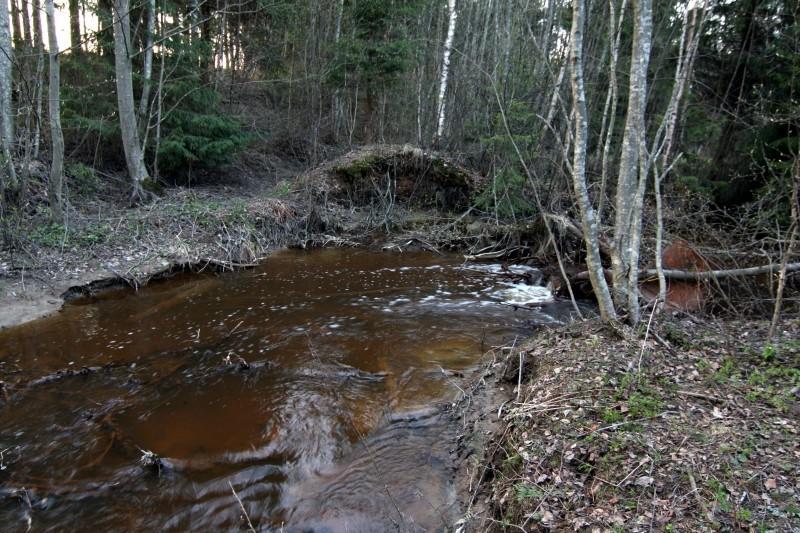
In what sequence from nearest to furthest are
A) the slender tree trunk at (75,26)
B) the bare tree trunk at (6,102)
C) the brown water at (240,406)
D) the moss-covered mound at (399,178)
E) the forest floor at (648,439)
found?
the forest floor at (648,439) → the brown water at (240,406) → the bare tree trunk at (6,102) → the slender tree trunk at (75,26) → the moss-covered mound at (399,178)

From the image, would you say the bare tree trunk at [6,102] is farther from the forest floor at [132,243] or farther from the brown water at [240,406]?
the brown water at [240,406]

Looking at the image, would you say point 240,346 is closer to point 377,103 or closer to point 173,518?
point 173,518

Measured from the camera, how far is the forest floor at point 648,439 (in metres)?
2.68

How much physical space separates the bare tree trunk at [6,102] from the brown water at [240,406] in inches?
114

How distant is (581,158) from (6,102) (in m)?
10.2

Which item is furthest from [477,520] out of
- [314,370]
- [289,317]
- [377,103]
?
[377,103]

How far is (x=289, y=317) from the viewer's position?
7070 mm

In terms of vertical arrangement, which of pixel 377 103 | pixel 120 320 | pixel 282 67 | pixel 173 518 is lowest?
pixel 173 518

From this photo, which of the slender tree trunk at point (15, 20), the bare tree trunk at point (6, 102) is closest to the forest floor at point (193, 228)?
the bare tree trunk at point (6, 102)

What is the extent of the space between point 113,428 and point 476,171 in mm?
11621

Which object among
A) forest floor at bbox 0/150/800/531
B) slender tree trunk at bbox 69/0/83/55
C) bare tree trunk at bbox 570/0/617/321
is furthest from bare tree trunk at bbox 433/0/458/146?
forest floor at bbox 0/150/800/531

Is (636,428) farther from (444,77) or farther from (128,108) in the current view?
(444,77)

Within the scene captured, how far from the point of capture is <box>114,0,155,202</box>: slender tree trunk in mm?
9905

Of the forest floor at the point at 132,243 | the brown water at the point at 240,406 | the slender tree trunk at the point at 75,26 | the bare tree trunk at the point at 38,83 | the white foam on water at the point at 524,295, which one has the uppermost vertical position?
the slender tree trunk at the point at 75,26
